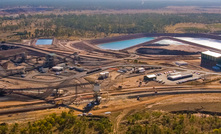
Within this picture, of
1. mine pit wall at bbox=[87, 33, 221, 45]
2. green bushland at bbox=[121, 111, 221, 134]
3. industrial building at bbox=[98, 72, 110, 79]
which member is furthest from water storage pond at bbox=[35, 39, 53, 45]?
green bushland at bbox=[121, 111, 221, 134]

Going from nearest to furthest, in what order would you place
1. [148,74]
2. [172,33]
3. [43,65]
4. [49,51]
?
[148,74]
[43,65]
[49,51]
[172,33]

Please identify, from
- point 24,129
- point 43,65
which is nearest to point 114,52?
point 43,65

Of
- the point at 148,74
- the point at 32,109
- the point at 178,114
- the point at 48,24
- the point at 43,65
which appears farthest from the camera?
the point at 48,24

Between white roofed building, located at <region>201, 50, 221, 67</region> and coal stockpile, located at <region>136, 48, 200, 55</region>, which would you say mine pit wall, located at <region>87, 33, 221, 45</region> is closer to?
coal stockpile, located at <region>136, 48, 200, 55</region>

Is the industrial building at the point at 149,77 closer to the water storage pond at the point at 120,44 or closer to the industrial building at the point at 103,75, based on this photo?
the industrial building at the point at 103,75

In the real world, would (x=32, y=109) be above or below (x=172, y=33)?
below

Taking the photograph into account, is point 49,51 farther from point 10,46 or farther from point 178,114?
point 178,114

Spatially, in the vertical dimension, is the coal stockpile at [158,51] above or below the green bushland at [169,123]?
above

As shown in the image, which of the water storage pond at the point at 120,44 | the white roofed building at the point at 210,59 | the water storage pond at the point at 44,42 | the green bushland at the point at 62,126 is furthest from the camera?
the water storage pond at the point at 120,44

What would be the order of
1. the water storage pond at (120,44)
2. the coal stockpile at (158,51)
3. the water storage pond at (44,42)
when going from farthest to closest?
the water storage pond at (120,44)
the water storage pond at (44,42)
the coal stockpile at (158,51)

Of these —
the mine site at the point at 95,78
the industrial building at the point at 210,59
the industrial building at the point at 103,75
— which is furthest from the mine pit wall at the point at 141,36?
the industrial building at the point at 210,59
